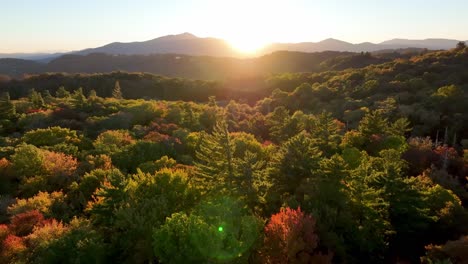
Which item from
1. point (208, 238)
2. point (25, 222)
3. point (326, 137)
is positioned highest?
point (208, 238)

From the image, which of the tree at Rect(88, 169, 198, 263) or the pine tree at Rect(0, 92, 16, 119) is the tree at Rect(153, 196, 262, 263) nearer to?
the tree at Rect(88, 169, 198, 263)

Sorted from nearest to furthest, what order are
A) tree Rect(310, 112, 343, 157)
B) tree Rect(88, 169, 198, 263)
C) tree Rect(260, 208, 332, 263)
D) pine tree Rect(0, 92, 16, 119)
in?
1. tree Rect(260, 208, 332, 263)
2. tree Rect(88, 169, 198, 263)
3. tree Rect(310, 112, 343, 157)
4. pine tree Rect(0, 92, 16, 119)

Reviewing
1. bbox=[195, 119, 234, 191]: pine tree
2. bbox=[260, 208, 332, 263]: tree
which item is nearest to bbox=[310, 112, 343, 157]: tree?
bbox=[195, 119, 234, 191]: pine tree

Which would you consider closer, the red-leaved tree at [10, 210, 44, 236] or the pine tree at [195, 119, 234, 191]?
the red-leaved tree at [10, 210, 44, 236]

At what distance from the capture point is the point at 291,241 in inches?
722

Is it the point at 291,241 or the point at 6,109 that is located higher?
the point at 6,109

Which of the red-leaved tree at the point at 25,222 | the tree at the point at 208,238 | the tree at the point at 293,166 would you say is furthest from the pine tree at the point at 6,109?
the tree at the point at 208,238

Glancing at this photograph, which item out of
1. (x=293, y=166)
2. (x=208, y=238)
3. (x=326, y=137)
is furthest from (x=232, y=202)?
(x=326, y=137)

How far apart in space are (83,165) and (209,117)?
3192 cm

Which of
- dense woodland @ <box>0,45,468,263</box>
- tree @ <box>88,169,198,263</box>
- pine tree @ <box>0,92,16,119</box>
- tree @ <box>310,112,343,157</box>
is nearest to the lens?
dense woodland @ <box>0,45,468,263</box>

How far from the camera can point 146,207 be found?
22328 mm

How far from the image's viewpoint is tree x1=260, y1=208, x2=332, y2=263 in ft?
60.0

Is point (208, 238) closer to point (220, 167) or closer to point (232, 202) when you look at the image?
point (232, 202)

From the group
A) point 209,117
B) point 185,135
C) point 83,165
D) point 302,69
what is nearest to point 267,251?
point 83,165
